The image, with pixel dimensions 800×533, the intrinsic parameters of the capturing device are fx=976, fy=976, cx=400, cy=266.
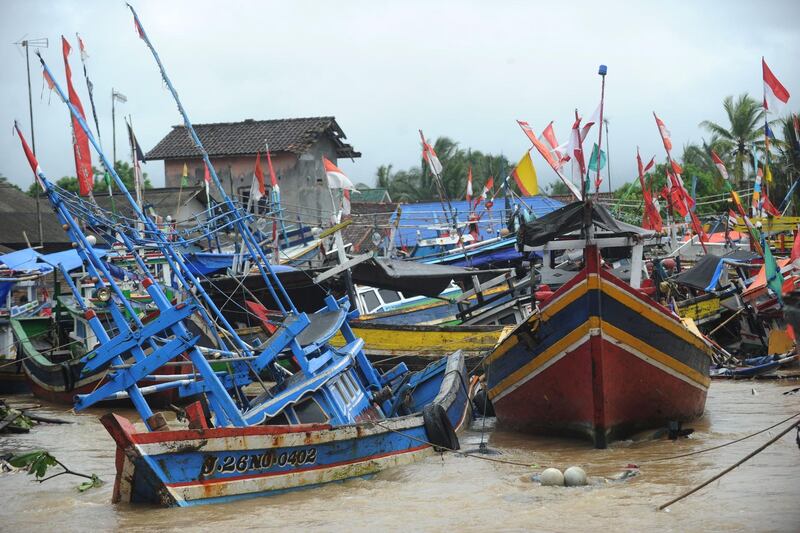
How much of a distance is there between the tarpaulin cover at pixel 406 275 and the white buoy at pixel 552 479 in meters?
10.7

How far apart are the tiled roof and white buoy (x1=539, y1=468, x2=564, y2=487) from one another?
98.9ft

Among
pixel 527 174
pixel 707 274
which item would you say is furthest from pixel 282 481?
pixel 707 274

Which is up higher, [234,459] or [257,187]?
[257,187]

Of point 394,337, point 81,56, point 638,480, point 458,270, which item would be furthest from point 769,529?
point 81,56

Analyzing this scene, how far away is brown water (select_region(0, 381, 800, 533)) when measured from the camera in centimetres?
845

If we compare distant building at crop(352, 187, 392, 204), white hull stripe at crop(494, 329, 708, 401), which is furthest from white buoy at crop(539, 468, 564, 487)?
distant building at crop(352, 187, 392, 204)

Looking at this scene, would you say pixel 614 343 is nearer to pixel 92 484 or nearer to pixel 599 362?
pixel 599 362

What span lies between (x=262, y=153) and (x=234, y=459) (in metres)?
30.5

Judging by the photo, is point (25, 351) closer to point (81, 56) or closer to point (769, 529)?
point (81, 56)

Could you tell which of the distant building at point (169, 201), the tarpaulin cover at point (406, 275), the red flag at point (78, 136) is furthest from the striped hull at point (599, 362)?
the distant building at point (169, 201)

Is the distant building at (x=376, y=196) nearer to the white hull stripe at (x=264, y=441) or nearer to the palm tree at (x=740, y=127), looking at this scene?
the palm tree at (x=740, y=127)

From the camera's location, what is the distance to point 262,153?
3869 cm

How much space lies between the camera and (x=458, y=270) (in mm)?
→ 21609

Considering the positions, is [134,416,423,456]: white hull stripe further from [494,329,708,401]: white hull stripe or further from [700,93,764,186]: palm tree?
[700,93,764,186]: palm tree
